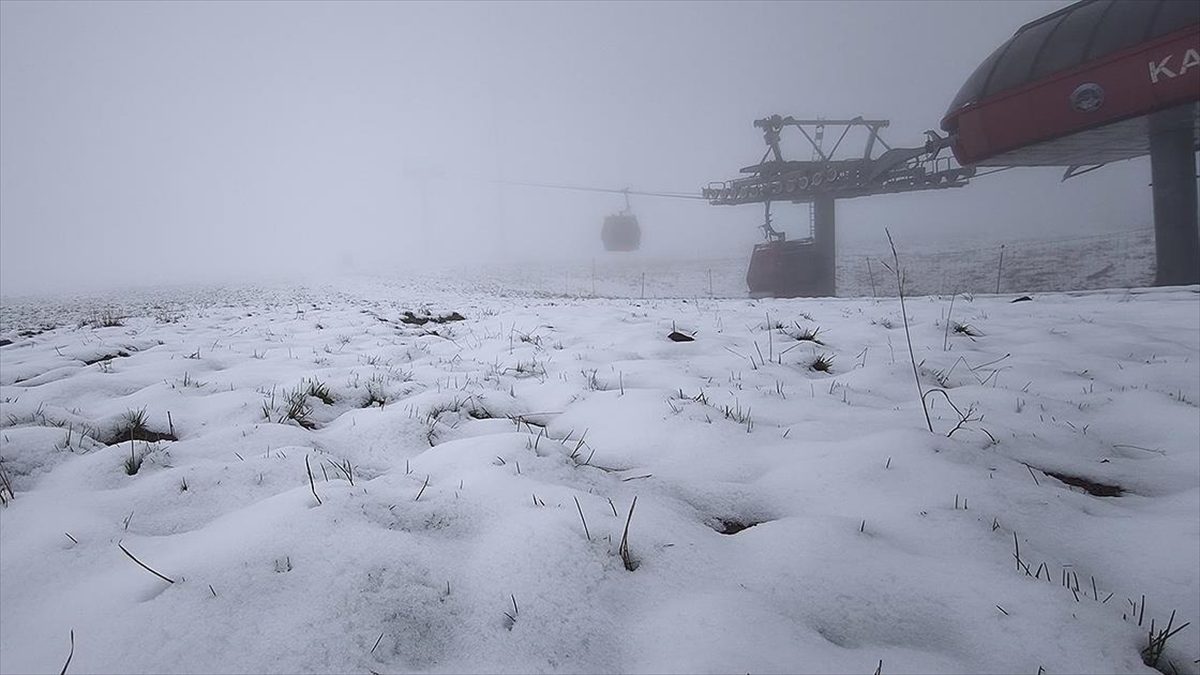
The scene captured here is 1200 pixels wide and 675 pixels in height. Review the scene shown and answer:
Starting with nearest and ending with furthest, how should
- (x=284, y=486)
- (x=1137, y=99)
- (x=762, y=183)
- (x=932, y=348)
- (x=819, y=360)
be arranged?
(x=284, y=486), (x=819, y=360), (x=932, y=348), (x=1137, y=99), (x=762, y=183)

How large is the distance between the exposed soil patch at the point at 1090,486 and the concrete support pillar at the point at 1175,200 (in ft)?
52.6

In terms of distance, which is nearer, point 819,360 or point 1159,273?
point 819,360

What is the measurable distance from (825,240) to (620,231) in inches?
805

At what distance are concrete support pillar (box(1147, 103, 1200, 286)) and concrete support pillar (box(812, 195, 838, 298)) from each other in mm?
10800

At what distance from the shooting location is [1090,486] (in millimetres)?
2432

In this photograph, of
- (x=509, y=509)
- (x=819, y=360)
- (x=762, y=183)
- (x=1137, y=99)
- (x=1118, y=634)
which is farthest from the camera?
(x=762, y=183)

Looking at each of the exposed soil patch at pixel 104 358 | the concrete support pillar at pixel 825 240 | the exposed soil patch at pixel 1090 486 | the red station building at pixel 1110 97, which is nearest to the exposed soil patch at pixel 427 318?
the exposed soil patch at pixel 104 358

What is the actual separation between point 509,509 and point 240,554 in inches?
33.7

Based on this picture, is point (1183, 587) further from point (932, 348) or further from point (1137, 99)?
point (1137, 99)

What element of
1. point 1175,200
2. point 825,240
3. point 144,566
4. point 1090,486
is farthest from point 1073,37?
point 144,566

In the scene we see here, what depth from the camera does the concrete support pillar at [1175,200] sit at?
42.4ft

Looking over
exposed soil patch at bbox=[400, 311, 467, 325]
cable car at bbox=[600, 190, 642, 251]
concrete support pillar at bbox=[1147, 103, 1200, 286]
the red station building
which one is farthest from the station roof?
cable car at bbox=[600, 190, 642, 251]

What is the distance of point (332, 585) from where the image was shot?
1.56 meters

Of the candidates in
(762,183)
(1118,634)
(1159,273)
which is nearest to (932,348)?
(1118,634)
